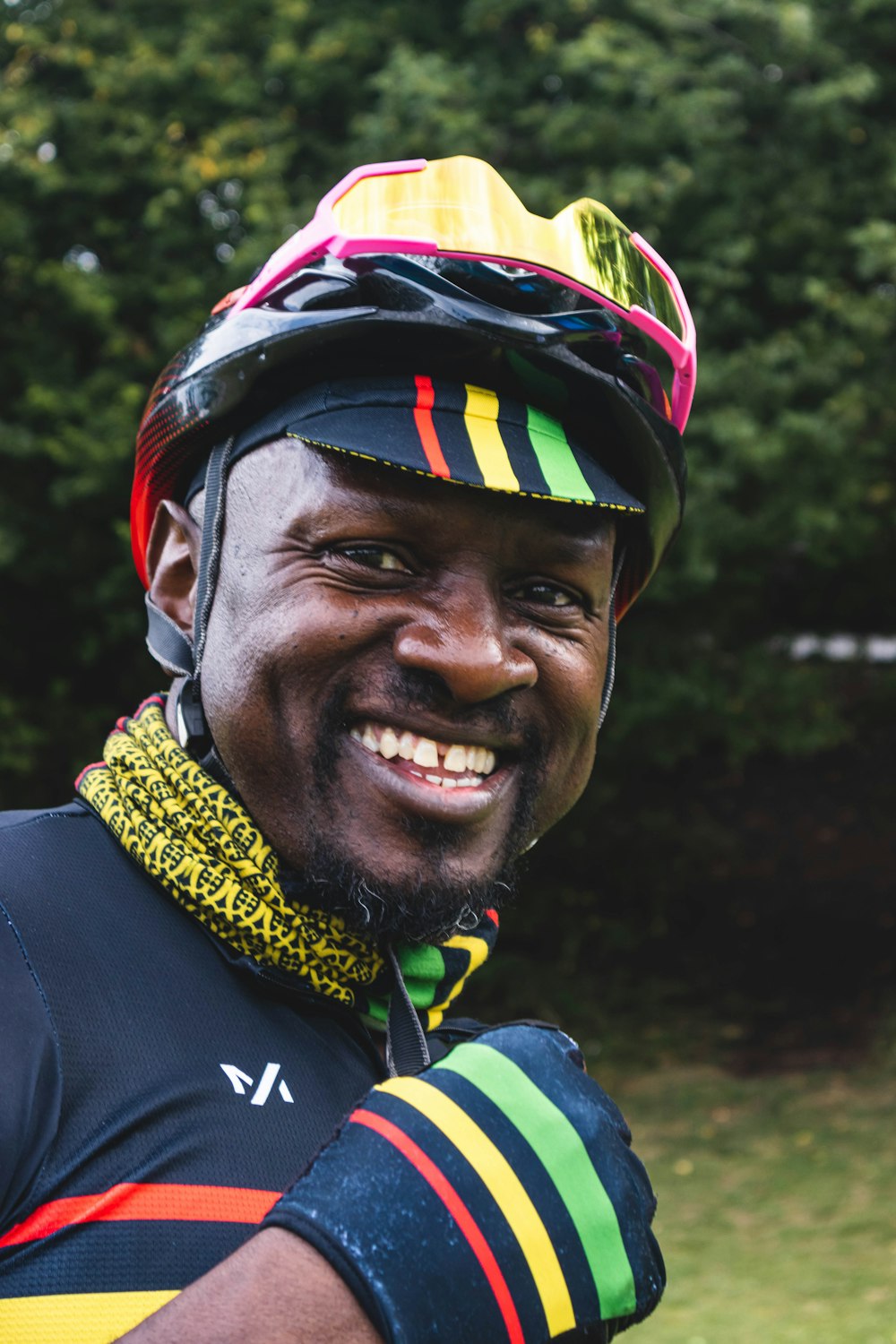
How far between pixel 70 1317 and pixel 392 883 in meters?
0.64

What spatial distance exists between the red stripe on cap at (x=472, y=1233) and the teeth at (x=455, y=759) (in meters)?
0.60

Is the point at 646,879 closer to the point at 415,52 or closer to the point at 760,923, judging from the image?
the point at 760,923

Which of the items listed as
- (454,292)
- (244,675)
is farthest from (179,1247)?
(454,292)

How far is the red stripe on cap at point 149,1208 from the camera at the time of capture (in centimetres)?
144

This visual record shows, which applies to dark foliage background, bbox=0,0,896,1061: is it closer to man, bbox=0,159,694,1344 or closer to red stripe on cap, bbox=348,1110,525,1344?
man, bbox=0,159,694,1344

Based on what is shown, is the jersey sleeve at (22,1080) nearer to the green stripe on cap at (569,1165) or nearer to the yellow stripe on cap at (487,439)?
the green stripe on cap at (569,1165)

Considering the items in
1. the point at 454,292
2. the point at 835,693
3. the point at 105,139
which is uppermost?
the point at 454,292

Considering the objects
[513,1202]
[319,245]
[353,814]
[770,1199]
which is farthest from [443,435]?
[770,1199]

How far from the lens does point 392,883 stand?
1839 mm

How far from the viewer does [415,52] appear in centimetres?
912

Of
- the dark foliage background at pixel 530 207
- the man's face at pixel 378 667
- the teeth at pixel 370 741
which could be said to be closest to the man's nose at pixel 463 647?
the man's face at pixel 378 667

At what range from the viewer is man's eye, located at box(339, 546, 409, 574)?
6.16 feet

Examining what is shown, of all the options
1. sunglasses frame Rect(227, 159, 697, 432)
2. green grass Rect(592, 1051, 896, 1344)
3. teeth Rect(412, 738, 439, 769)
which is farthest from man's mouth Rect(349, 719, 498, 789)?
green grass Rect(592, 1051, 896, 1344)

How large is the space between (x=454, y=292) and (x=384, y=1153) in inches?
44.9
